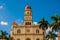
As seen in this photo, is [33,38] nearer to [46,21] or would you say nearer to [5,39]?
[5,39]

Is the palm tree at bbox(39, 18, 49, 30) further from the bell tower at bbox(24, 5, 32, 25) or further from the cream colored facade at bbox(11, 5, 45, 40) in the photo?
the bell tower at bbox(24, 5, 32, 25)

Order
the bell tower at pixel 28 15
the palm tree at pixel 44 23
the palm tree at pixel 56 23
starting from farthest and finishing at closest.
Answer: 1. the bell tower at pixel 28 15
2. the palm tree at pixel 44 23
3. the palm tree at pixel 56 23

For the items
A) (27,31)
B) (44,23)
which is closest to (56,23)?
(44,23)

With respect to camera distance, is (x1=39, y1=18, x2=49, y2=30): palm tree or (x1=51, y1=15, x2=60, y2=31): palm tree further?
(x1=39, y1=18, x2=49, y2=30): palm tree

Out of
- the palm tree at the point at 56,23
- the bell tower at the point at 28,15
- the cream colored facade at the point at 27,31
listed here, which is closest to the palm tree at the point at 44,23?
the palm tree at the point at 56,23

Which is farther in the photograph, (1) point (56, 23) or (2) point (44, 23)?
(2) point (44, 23)

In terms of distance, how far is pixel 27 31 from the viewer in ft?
404

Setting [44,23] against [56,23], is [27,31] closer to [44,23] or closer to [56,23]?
[44,23]

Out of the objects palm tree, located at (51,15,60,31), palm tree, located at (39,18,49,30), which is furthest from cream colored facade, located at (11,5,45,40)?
palm tree, located at (51,15,60,31)

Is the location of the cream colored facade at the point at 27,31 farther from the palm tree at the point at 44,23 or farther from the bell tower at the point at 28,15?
the palm tree at the point at 44,23

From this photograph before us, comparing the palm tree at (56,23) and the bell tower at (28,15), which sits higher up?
the bell tower at (28,15)

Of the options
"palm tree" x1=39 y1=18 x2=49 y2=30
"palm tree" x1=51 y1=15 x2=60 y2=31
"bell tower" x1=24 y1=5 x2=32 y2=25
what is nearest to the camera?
"palm tree" x1=51 y1=15 x2=60 y2=31

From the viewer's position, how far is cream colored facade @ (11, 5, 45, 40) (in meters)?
122

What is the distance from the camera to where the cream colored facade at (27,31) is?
4818 inches
